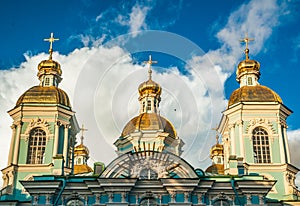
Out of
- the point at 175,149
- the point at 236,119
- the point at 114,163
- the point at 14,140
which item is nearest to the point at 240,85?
the point at 236,119

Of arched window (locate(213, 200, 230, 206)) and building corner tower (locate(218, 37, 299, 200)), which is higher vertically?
building corner tower (locate(218, 37, 299, 200))

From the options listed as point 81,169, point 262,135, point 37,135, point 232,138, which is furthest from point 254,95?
point 81,169

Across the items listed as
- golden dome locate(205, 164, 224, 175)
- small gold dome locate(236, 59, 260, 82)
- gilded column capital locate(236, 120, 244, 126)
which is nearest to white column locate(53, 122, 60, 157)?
gilded column capital locate(236, 120, 244, 126)

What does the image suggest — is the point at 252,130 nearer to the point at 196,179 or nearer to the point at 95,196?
the point at 196,179

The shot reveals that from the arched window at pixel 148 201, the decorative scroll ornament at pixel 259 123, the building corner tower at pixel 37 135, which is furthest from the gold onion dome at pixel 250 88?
the building corner tower at pixel 37 135

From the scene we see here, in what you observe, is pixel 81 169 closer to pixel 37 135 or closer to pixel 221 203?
pixel 37 135

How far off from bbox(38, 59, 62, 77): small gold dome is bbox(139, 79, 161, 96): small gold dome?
24.2ft

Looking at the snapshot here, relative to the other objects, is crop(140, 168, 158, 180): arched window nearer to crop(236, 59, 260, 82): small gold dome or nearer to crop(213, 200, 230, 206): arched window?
crop(213, 200, 230, 206): arched window

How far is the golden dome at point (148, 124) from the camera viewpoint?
34.6 metres

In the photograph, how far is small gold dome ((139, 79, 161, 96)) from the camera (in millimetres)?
38500

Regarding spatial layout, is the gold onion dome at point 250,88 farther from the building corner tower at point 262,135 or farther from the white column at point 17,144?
the white column at point 17,144

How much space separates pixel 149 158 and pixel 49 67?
1169cm

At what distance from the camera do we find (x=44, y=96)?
31.3m

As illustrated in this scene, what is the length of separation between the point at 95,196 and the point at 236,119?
1068 cm
